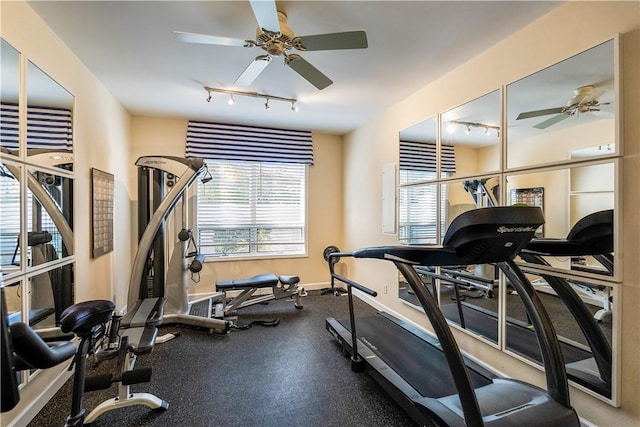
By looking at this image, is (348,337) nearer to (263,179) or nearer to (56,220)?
(56,220)

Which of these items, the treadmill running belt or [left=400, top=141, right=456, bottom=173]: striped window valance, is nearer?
the treadmill running belt

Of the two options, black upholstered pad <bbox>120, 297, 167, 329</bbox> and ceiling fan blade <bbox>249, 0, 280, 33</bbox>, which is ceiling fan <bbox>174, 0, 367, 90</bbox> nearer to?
ceiling fan blade <bbox>249, 0, 280, 33</bbox>

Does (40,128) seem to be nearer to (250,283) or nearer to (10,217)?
(10,217)

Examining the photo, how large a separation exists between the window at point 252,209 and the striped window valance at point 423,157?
194cm

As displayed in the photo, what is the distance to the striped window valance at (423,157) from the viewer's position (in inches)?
111

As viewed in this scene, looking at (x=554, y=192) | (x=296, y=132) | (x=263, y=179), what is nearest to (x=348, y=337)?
(x=554, y=192)

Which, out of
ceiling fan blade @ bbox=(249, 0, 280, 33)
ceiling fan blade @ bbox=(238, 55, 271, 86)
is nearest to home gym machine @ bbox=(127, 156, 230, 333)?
ceiling fan blade @ bbox=(238, 55, 271, 86)

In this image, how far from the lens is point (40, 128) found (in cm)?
197

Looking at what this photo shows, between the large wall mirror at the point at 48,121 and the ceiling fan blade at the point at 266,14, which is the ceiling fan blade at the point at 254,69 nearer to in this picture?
the ceiling fan blade at the point at 266,14

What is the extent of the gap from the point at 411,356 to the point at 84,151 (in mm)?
3349

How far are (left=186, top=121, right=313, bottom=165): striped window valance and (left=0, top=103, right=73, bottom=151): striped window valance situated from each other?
195cm

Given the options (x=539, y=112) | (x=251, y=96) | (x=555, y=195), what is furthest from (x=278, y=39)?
(x=555, y=195)

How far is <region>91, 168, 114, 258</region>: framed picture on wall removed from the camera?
2.73 metres

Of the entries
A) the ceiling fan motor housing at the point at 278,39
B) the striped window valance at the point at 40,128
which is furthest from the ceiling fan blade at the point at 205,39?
the striped window valance at the point at 40,128
